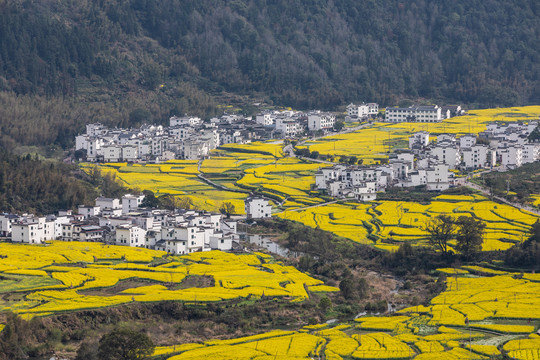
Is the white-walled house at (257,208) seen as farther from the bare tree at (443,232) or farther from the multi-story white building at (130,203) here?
the bare tree at (443,232)

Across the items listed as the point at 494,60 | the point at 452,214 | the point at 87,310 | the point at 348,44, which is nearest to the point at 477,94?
the point at 494,60

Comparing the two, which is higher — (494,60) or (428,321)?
(494,60)

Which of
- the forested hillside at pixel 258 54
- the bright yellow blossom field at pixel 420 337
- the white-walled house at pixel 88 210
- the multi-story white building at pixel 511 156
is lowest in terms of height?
the bright yellow blossom field at pixel 420 337

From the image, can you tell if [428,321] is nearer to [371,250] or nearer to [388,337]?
[388,337]

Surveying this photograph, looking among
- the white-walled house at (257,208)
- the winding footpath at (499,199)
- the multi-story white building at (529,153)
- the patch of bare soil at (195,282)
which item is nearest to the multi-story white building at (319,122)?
the multi-story white building at (529,153)

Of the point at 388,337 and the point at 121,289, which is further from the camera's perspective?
the point at 121,289

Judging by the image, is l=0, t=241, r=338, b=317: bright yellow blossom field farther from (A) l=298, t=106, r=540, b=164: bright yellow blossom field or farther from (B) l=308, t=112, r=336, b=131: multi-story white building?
(B) l=308, t=112, r=336, b=131: multi-story white building

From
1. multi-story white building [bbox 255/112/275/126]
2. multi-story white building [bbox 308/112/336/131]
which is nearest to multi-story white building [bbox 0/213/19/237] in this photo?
multi-story white building [bbox 255/112/275/126]
